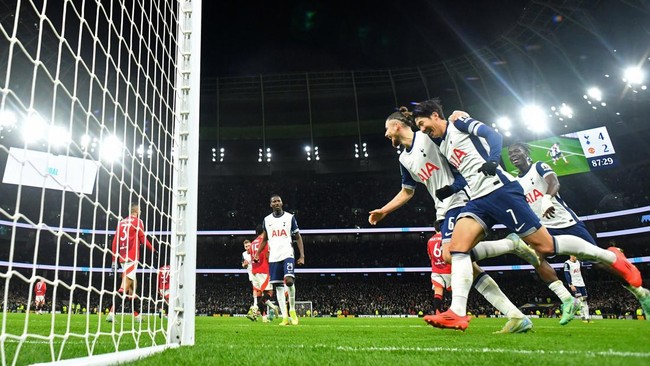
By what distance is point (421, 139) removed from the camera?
5.75 meters

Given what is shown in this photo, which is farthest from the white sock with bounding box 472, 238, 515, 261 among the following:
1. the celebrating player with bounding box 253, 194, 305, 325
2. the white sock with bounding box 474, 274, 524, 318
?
the celebrating player with bounding box 253, 194, 305, 325

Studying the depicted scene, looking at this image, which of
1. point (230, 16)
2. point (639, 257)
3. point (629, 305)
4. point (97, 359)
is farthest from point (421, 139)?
point (639, 257)

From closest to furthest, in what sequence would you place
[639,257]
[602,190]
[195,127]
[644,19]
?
1. [195,127]
2. [644,19]
3. [639,257]
4. [602,190]

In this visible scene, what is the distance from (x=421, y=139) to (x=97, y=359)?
444 cm

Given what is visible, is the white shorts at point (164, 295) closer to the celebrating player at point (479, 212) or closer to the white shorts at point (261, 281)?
the celebrating player at point (479, 212)

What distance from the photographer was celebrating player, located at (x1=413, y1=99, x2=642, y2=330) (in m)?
4.29

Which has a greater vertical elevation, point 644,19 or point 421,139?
point 644,19

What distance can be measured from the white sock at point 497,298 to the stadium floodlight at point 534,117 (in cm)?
2655

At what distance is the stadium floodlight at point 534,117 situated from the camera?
28.7m

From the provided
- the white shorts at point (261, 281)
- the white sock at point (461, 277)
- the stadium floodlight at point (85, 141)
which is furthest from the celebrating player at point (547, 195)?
the white shorts at point (261, 281)

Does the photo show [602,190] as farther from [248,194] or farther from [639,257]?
[248,194]

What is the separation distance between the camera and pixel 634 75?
25266mm

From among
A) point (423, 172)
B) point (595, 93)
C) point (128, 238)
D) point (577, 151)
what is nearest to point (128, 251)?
point (128, 238)

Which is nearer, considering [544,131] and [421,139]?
[421,139]
